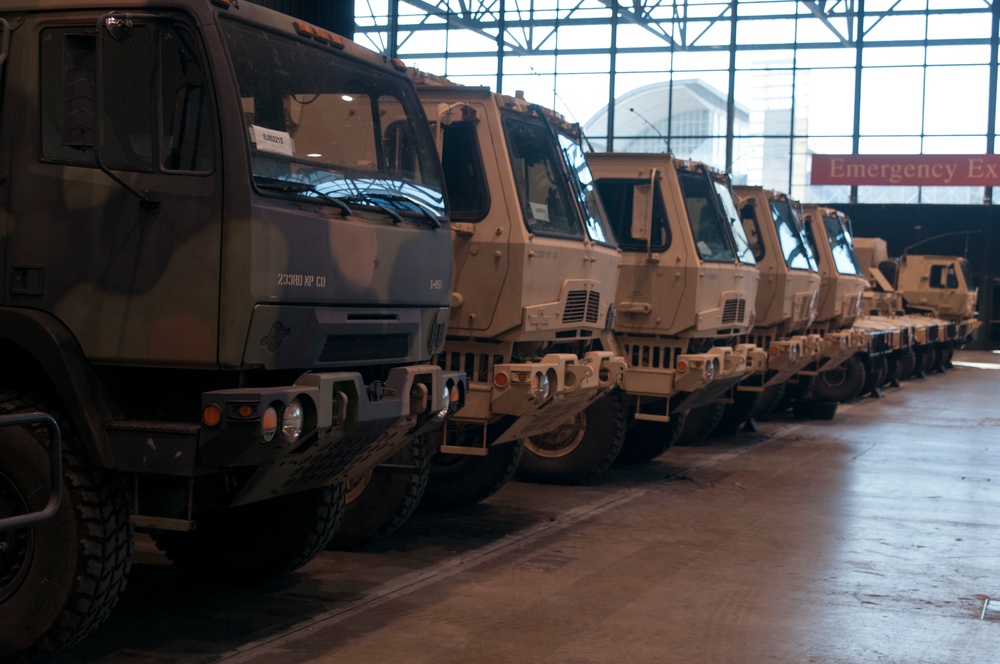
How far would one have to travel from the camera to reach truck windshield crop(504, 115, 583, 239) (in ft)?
26.5

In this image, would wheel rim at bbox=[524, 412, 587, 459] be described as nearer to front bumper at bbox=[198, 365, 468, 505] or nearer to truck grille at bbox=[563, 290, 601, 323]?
truck grille at bbox=[563, 290, 601, 323]

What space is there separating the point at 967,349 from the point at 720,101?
10.3 m

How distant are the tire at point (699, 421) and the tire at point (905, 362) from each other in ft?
36.2

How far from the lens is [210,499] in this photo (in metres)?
5.45

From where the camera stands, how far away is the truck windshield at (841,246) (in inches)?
653

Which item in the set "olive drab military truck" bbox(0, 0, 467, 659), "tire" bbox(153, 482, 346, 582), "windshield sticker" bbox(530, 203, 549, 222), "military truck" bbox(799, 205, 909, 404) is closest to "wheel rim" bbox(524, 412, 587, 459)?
"windshield sticker" bbox(530, 203, 549, 222)

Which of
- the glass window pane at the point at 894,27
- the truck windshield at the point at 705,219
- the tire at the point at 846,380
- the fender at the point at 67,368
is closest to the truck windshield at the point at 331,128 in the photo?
the fender at the point at 67,368

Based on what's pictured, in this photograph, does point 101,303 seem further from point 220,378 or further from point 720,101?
point 720,101

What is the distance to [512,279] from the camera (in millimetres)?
7844

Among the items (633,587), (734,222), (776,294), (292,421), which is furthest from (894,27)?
(292,421)

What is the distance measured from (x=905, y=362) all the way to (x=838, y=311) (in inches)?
333

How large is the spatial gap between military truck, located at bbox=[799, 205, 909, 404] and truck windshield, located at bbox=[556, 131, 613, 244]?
7.11 metres

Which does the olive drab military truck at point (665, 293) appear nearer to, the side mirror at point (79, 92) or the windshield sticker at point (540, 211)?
the windshield sticker at point (540, 211)

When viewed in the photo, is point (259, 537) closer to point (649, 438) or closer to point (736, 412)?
point (649, 438)
